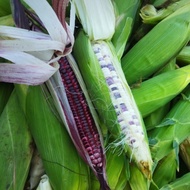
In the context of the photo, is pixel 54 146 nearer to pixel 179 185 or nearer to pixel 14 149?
pixel 14 149

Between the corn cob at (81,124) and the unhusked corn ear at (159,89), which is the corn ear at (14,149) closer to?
the corn cob at (81,124)

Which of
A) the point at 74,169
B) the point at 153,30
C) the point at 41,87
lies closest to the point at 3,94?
the point at 41,87

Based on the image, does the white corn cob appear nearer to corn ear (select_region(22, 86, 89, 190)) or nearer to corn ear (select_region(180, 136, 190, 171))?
corn ear (select_region(22, 86, 89, 190))

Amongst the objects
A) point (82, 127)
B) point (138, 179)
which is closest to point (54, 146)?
point (82, 127)

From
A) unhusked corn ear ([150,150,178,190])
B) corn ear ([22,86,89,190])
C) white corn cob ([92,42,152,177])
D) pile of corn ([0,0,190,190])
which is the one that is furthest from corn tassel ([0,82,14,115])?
unhusked corn ear ([150,150,178,190])

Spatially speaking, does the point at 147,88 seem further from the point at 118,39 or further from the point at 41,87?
the point at 41,87

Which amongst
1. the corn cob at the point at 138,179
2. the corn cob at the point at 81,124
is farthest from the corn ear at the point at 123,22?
the corn cob at the point at 138,179
